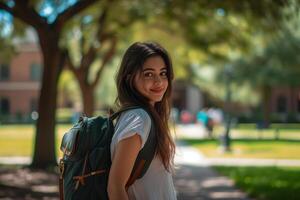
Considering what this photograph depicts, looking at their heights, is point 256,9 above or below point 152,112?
above

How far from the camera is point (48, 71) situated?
46.0ft

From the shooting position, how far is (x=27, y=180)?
12.0 m

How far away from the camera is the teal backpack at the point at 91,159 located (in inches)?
96.7

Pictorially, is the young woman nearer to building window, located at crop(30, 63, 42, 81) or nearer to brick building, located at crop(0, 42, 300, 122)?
brick building, located at crop(0, 42, 300, 122)

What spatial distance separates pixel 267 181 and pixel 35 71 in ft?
185

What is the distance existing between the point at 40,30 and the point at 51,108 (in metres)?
2.07

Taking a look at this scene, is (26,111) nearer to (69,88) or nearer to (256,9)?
(69,88)

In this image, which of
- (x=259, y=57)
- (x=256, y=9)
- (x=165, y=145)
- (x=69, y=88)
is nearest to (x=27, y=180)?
(x=256, y=9)

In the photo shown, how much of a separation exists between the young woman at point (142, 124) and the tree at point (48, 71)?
10.7m

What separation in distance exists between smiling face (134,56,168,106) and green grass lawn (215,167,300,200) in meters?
6.80

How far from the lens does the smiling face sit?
268 cm

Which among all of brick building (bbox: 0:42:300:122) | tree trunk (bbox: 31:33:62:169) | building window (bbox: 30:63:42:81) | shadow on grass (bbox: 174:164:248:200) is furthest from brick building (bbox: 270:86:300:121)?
tree trunk (bbox: 31:33:62:169)

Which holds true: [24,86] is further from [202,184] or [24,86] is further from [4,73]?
[202,184]

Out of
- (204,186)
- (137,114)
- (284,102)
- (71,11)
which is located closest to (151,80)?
(137,114)
